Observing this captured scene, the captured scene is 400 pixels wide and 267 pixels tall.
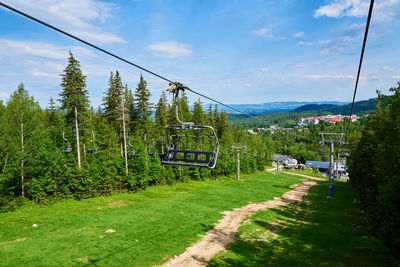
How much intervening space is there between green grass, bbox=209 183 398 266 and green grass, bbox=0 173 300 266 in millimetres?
3696

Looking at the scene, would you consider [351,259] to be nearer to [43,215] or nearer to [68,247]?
[68,247]

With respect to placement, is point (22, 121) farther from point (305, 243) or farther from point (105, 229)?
point (305, 243)

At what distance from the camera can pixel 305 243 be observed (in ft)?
54.9

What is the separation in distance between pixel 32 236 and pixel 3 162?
40.3 ft

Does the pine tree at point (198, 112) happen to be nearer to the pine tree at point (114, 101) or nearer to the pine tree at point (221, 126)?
the pine tree at point (221, 126)

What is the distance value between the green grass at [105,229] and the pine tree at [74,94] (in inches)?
309

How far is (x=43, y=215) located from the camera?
2297 centimetres

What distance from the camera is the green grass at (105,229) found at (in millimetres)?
14320

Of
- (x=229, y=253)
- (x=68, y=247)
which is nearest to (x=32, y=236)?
(x=68, y=247)

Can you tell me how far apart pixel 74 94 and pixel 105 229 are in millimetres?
A: 19101

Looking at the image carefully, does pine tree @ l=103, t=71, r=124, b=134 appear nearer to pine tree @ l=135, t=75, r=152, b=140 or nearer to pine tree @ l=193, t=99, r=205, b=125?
pine tree @ l=135, t=75, r=152, b=140

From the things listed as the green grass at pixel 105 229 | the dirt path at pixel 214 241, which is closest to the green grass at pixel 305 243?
the dirt path at pixel 214 241

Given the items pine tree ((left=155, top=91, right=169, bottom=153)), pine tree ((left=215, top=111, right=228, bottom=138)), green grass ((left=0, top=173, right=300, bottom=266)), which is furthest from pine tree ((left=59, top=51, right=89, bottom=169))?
pine tree ((left=215, top=111, right=228, bottom=138))

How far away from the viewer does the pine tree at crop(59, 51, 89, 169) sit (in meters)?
30.2
